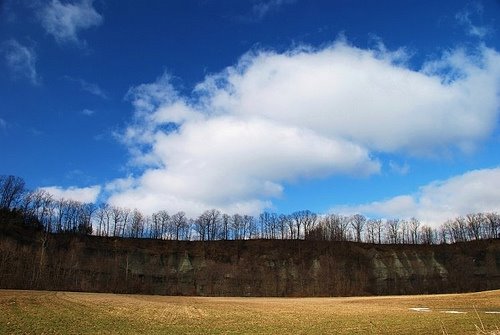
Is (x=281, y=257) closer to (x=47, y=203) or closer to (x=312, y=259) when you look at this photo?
(x=312, y=259)

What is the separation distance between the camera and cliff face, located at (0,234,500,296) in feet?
315

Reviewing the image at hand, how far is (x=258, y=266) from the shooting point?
11538cm

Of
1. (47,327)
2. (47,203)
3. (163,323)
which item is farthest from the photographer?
(47,203)

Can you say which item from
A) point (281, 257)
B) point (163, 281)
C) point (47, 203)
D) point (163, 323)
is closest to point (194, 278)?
point (163, 281)

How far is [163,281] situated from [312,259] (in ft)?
132

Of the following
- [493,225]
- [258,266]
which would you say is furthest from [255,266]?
[493,225]

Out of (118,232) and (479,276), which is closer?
(479,276)

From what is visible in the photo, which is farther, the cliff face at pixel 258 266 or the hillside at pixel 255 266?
the cliff face at pixel 258 266

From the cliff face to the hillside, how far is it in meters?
0.24

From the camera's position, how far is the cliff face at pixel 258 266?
96000mm

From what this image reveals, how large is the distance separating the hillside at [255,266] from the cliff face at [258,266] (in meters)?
0.24

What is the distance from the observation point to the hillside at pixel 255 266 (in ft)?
314

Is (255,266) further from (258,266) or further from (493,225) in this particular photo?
(493,225)

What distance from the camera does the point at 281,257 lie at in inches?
4796
